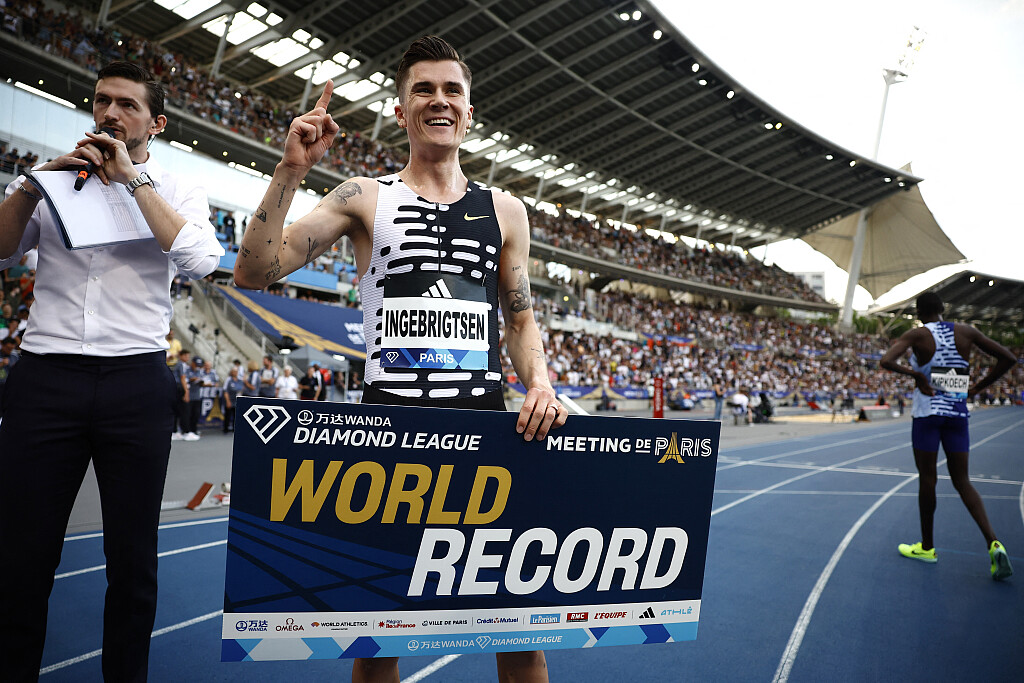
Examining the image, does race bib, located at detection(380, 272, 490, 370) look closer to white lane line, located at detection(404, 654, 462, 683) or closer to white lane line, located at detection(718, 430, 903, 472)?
white lane line, located at detection(404, 654, 462, 683)

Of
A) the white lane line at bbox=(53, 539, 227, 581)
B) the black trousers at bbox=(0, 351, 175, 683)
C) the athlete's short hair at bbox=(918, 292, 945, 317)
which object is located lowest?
the white lane line at bbox=(53, 539, 227, 581)

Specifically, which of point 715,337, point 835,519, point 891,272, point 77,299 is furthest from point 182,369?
point 891,272

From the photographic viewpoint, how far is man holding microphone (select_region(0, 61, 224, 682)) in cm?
166

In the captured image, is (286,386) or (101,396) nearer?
(101,396)

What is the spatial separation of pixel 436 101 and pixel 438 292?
21.3 inches

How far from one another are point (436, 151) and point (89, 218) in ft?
3.48

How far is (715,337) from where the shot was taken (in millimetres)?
38000

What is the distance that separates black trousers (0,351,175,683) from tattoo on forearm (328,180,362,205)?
86 centimetres

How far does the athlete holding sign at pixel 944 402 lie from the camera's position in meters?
4.37

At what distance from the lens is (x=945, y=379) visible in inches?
178

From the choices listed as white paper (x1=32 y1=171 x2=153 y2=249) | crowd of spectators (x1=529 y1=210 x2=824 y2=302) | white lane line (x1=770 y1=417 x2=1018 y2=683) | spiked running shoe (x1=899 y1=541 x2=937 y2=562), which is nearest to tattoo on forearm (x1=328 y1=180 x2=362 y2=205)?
white paper (x1=32 y1=171 x2=153 y2=249)

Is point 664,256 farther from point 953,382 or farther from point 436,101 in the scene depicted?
point 436,101

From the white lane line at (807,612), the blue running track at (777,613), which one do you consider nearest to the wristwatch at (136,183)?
the blue running track at (777,613)

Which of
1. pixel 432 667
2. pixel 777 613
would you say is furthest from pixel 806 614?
pixel 432 667
